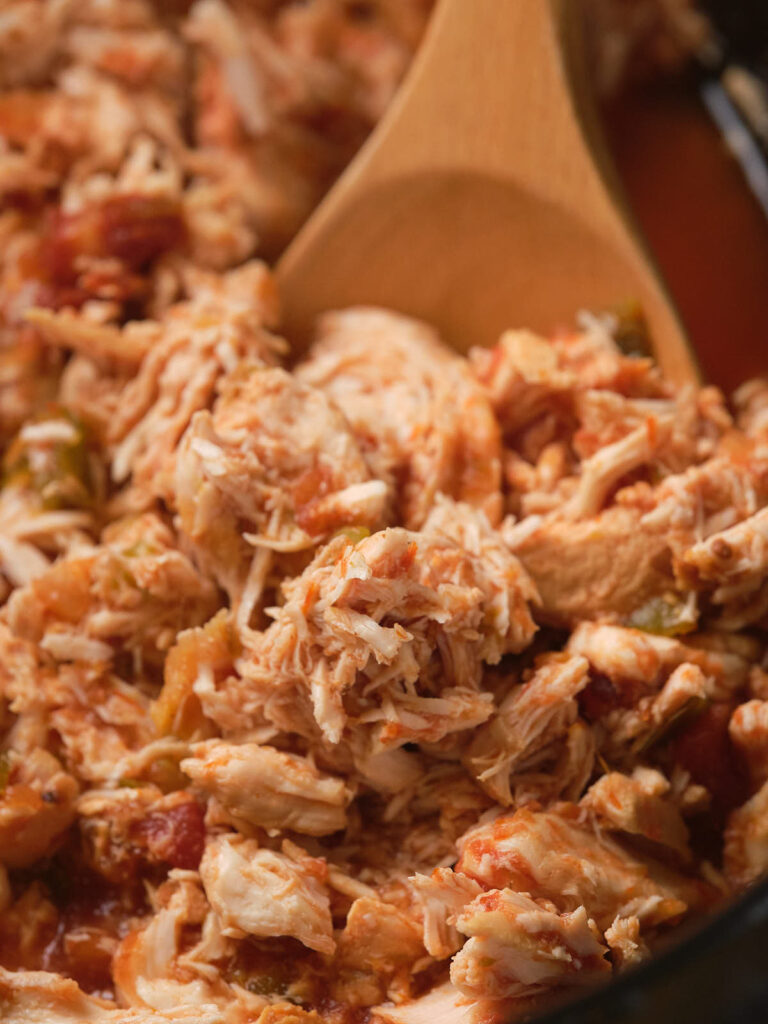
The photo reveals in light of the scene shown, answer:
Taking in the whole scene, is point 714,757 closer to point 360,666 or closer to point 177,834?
point 360,666

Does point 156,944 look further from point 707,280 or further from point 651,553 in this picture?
point 707,280

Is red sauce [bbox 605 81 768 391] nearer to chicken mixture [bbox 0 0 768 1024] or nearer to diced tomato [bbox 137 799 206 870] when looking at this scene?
chicken mixture [bbox 0 0 768 1024]

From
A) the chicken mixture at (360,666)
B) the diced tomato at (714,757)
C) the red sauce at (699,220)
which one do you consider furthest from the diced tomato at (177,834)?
the red sauce at (699,220)

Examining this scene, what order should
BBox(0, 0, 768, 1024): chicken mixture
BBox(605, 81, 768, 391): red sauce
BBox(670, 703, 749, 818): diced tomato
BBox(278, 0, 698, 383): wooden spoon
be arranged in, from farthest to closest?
BBox(605, 81, 768, 391): red sauce → BBox(278, 0, 698, 383): wooden spoon → BBox(670, 703, 749, 818): diced tomato → BBox(0, 0, 768, 1024): chicken mixture

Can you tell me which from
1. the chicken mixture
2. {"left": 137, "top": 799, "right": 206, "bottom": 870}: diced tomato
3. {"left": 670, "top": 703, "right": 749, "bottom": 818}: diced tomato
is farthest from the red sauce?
{"left": 137, "top": 799, "right": 206, "bottom": 870}: diced tomato

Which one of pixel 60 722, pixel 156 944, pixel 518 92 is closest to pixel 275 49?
pixel 518 92

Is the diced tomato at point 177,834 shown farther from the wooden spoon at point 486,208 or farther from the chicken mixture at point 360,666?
the wooden spoon at point 486,208

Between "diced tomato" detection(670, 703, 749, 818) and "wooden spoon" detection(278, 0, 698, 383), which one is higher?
"wooden spoon" detection(278, 0, 698, 383)
